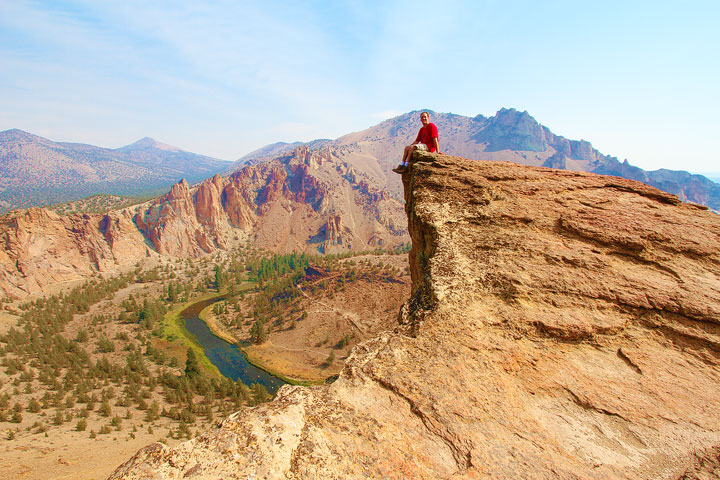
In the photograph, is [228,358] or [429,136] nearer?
[429,136]

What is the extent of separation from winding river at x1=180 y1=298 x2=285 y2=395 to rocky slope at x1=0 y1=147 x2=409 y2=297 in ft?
132

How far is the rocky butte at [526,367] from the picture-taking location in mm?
3658

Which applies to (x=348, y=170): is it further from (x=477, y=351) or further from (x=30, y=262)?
(x=477, y=351)

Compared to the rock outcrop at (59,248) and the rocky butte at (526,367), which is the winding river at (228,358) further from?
the rocky butte at (526,367)

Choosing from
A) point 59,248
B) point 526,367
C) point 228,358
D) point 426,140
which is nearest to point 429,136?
point 426,140

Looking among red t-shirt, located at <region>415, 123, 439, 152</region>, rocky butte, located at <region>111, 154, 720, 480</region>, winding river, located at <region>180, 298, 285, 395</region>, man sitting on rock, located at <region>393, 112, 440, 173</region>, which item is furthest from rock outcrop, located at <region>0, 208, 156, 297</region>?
→ rocky butte, located at <region>111, 154, 720, 480</region>

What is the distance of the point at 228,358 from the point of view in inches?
2061

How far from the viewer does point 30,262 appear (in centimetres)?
7212

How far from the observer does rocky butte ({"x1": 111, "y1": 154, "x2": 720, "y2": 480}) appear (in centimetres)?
→ 366

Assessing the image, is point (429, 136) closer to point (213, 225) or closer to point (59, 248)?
point (59, 248)

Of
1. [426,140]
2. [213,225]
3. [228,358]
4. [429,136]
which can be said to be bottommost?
[228,358]

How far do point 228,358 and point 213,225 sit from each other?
86.3 meters

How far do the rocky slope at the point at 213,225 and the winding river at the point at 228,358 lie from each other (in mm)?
40372

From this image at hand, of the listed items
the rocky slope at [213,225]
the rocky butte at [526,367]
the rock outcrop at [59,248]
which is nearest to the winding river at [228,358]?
the rock outcrop at [59,248]
